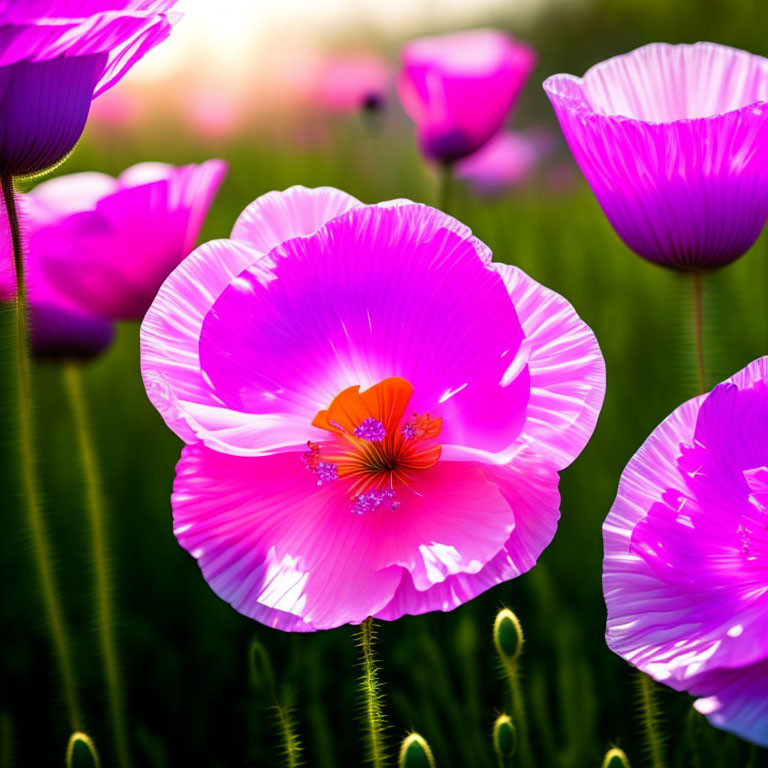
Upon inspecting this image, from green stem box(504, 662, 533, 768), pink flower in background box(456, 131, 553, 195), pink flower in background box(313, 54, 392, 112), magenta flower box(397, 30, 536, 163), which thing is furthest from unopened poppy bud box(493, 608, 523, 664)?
pink flower in background box(456, 131, 553, 195)

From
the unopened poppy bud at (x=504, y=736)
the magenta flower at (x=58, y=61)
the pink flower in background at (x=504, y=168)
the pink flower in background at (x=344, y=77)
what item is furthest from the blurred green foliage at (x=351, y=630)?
the pink flower in background at (x=504, y=168)

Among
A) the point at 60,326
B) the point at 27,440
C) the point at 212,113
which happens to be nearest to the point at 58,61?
→ the point at 27,440

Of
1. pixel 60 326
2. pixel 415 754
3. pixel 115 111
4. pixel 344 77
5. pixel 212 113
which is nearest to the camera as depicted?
pixel 415 754

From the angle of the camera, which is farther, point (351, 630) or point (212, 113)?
point (212, 113)

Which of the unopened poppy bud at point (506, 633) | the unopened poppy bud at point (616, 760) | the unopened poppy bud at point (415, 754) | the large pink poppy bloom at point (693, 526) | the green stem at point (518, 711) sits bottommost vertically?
the green stem at point (518, 711)

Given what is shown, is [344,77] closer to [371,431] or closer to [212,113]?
[212,113]

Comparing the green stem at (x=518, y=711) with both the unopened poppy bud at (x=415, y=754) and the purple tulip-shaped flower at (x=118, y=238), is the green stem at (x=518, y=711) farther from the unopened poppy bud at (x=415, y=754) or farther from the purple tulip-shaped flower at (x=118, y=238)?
the purple tulip-shaped flower at (x=118, y=238)
